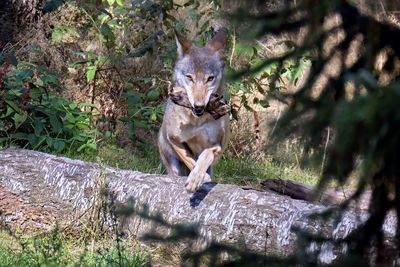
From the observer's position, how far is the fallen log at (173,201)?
3975mm

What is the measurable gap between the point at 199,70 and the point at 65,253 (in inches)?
→ 107

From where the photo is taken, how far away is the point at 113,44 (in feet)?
29.3

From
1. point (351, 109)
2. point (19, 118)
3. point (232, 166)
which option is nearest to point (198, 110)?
point (232, 166)

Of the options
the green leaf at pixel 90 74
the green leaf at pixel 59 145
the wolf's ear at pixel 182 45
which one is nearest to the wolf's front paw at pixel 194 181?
the wolf's ear at pixel 182 45

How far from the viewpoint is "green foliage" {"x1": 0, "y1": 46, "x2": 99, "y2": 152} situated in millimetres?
6719

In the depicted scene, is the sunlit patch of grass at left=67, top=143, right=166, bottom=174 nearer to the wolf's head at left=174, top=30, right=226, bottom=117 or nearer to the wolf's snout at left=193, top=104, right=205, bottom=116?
the wolf's head at left=174, top=30, right=226, bottom=117

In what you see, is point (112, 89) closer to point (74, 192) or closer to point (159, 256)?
point (74, 192)

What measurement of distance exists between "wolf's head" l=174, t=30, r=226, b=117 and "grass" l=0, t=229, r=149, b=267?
6.11ft

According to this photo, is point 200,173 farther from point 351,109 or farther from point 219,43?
point 351,109

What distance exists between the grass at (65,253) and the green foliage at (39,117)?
93.7 inches

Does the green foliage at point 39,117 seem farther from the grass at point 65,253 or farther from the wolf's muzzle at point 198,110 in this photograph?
the grass at point 65,253

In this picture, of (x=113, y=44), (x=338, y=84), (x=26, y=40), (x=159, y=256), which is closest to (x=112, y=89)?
(x=113, y=44)

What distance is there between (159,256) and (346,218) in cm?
161

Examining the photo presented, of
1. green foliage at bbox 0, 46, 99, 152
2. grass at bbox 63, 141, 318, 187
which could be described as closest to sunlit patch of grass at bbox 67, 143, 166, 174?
grass at bbox 63, 141, 318, 187
